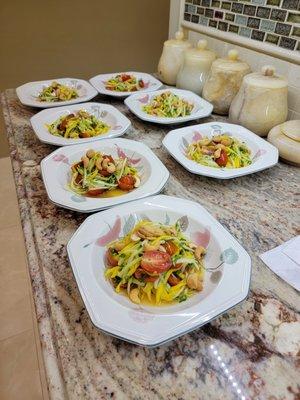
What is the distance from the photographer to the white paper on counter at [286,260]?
0.59 metres

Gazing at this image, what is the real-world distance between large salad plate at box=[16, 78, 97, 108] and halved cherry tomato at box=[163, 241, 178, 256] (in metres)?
0.92

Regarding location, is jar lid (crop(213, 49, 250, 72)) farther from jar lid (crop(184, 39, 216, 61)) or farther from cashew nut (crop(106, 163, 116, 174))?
cashew nut (crop(106, 163, 116, 174))

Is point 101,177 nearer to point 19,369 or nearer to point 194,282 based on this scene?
point 194,282

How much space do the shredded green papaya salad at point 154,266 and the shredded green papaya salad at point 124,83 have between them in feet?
3.31

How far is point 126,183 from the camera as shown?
2.70 ft

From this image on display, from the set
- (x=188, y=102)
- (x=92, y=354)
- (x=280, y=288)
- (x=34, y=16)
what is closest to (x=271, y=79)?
(x=188, y=102)

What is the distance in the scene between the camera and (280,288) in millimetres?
580

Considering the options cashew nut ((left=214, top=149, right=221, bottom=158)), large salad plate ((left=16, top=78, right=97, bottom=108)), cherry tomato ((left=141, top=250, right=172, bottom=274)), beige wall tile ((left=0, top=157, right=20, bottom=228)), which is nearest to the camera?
cherry tomato ((left=141, top=250, right=172, bottom=274))

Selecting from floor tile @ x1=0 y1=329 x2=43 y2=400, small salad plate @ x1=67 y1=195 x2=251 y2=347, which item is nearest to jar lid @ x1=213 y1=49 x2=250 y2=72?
small salad plate @ x1=67 y1=195 x2=251 y2=347

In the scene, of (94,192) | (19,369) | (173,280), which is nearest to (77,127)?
(94,192)

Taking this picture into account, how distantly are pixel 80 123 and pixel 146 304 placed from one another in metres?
0.75

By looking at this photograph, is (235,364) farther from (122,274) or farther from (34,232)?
(34,232)

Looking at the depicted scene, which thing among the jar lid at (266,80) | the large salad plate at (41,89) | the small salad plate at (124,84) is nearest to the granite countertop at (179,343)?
Result: the jar lid at (266,80)

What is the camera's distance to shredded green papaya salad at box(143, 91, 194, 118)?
1187 millimetres
